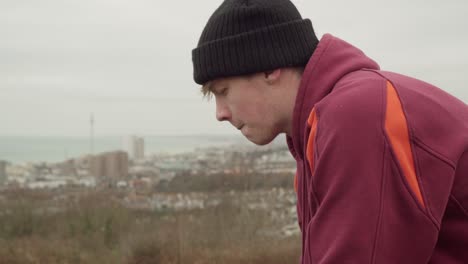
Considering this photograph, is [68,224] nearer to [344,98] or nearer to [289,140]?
[289,140]

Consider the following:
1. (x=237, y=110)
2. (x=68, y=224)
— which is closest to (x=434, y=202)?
(x=237, y=110)

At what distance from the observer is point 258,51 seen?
138 cm

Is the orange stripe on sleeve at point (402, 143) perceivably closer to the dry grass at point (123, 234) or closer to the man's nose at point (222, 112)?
the man's nose at point (222, 112)

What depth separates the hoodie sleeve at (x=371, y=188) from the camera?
1.01m

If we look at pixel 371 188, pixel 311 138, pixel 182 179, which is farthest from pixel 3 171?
pixel 371 188

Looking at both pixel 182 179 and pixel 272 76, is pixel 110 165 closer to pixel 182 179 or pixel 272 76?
pixel 182 179

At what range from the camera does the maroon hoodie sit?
1010mm

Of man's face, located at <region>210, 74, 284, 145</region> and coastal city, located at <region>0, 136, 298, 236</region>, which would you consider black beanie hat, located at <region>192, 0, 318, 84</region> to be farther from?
coastal city, located at <region>0, 136, 298, 236</region>

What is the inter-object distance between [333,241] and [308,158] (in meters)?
0.18

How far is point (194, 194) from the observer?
845 centimetres

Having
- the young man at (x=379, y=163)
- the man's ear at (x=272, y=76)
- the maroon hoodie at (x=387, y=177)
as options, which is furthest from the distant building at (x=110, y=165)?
the maroon hoodie at (x=387, y=177)

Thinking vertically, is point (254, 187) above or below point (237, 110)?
below

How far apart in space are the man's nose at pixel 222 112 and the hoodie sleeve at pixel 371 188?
0.39 metres

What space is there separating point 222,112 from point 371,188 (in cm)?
50
